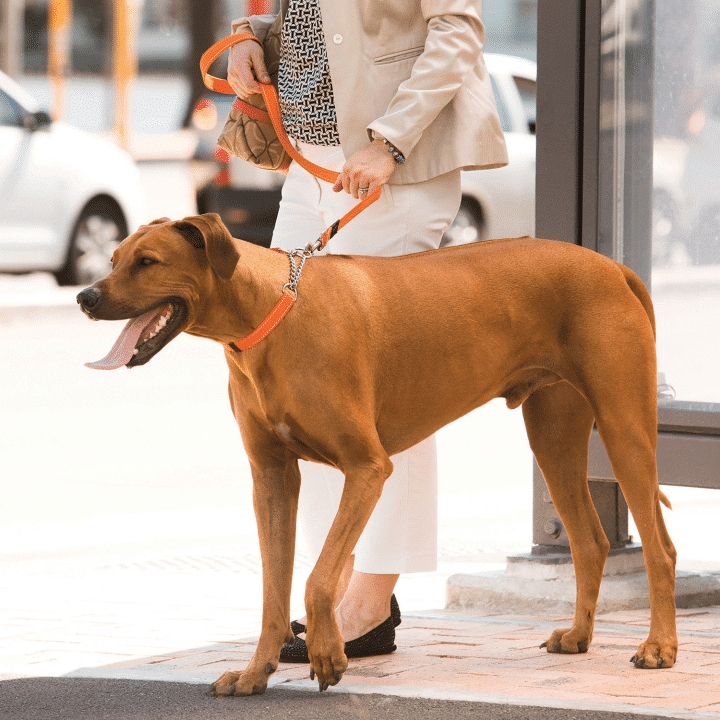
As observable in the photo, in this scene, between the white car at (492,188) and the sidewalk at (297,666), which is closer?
the sidewalk at (297,666)

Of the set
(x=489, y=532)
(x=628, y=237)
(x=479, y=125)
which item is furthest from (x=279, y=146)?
(x=489, y=532)

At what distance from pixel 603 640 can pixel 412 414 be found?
3.43 feet

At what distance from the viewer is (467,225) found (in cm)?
1579

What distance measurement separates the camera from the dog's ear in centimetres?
338

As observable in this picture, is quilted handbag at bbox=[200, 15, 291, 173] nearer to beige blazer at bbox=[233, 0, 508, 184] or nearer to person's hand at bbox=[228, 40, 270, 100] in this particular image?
person's hand at bbox=[228, 40, 270, 100]

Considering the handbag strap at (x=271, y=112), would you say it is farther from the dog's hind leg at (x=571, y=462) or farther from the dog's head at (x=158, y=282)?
the dog's hind leg at (x=571, y=462)

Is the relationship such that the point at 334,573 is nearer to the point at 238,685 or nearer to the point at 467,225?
the point at 238,685

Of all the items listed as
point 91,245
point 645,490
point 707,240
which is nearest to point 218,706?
point 645,490

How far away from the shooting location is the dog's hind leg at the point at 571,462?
427 cm

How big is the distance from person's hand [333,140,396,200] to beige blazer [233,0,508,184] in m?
0.05

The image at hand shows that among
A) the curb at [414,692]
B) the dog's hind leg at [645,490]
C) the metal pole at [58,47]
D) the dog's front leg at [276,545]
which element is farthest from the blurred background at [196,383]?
the metal pole at [58,47]

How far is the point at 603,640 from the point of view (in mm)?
4305

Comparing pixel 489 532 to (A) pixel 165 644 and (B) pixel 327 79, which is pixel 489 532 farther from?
Answer: (B) pixel 327 79

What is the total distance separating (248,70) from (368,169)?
611 mm
